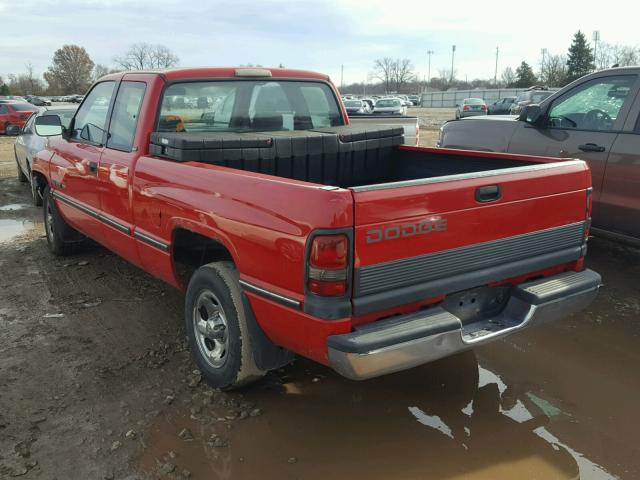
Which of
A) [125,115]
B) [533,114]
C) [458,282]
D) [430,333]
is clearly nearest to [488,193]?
[458,282]

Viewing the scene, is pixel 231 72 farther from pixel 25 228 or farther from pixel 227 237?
pixel 25 228

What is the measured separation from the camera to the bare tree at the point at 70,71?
94.1 m

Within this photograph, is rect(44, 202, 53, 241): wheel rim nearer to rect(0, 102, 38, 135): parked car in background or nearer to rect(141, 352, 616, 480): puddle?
rect(141, 352, 616, 480): puddle

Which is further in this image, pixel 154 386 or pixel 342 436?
pixel 154 386

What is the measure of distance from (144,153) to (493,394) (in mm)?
2761

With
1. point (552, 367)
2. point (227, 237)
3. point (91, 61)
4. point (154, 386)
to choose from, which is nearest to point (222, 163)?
point (227, 237)

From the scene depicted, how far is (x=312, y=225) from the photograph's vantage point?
101 inches

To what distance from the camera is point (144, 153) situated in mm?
3996

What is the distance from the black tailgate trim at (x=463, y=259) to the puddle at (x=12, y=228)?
19.7 feet

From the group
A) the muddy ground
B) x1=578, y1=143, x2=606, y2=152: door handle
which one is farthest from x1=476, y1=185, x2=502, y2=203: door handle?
x1=578, y1=143, x2=606, y2=152: door handle

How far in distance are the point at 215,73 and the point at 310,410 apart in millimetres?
2591

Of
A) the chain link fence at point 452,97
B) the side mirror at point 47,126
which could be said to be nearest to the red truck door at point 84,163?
the side mirror at point 47,126

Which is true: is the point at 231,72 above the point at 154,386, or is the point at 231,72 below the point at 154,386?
above

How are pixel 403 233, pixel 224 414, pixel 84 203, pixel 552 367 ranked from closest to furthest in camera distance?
pixel 403 233, pixel 224 414, pixel 552 367, pixel 84 203
